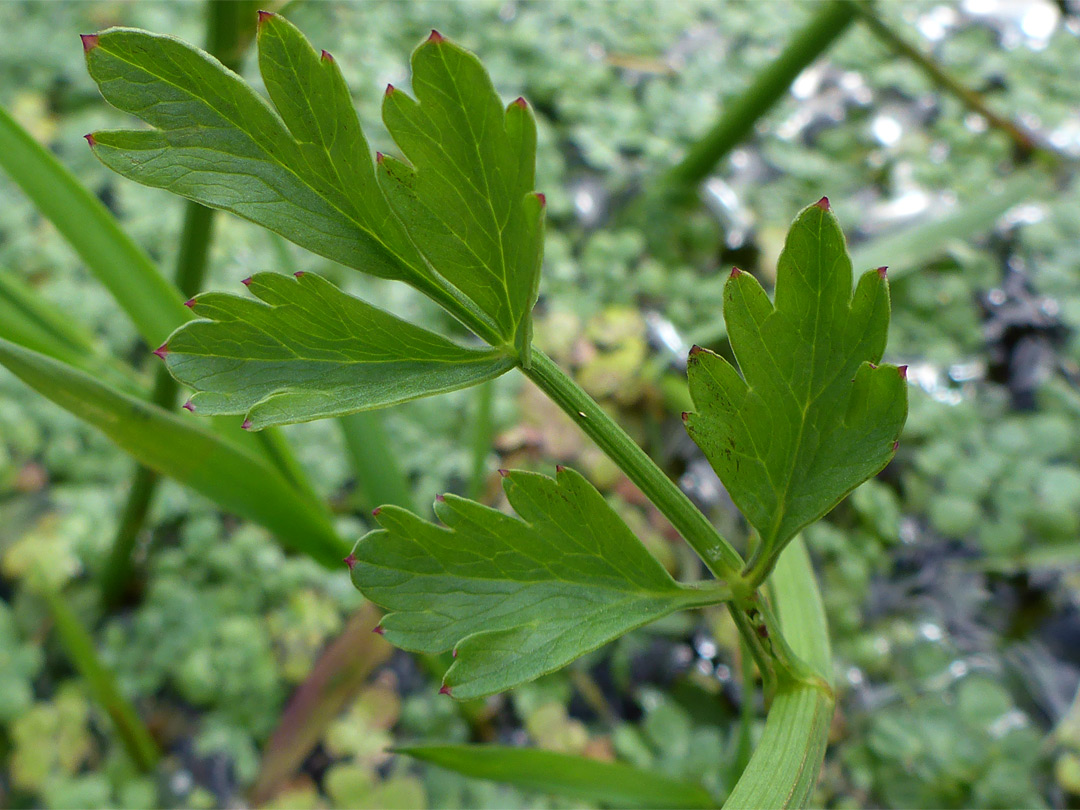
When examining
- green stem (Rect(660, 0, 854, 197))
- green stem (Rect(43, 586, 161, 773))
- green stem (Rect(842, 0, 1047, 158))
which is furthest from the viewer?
green stem (Rect(842, 0, 1047, 158))

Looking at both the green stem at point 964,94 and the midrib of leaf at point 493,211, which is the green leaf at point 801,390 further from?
the green stem at point 964,94

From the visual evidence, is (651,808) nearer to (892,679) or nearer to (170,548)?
(892,679)

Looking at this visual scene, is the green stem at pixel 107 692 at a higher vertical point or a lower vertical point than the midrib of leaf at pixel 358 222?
lower

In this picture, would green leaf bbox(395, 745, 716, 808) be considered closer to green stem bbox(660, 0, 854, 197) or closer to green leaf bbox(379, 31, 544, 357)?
green leaf bbox(379, 31, 544, 357)

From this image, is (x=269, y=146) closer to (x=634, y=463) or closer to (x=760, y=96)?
(x=634, y=463)

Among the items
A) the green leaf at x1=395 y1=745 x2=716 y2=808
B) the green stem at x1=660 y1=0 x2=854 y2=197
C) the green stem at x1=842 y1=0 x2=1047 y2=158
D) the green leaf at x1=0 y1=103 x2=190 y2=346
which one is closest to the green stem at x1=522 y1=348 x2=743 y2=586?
the green leaf at x1=395 y1=745 x2=716 y2=808

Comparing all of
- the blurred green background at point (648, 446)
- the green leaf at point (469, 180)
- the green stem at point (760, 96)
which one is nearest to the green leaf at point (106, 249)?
the blurred green background at point (648, 446)
